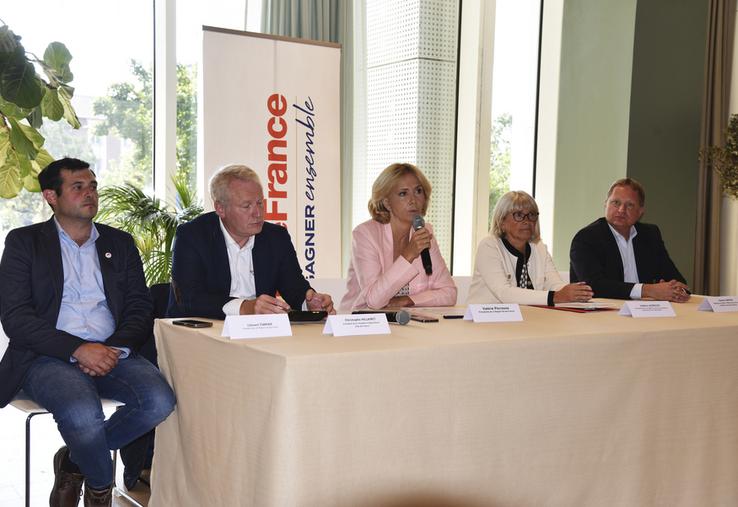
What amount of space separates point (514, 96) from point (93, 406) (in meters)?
4.94

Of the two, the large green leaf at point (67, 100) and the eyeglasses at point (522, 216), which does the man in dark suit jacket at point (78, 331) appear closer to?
the large green leaf at point (67, 100)

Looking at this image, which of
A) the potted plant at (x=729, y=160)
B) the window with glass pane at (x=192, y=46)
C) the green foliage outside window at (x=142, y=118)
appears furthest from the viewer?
the potted plant at (x=729, y=160)

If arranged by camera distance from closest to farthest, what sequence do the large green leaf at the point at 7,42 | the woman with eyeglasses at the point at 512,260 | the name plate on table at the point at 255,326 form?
the name plate on table at the point at 255,326
the large green leaf at the point at 7,42
the woman with eyeglasses at the point at 512,260

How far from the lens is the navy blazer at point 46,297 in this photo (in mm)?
2529

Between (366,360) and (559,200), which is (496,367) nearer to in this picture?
(366,360)

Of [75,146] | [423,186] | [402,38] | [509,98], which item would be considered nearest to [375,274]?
[423,186]

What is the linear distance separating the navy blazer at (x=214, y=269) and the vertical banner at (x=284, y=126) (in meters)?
1.64

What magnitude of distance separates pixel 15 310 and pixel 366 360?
4.27 ft

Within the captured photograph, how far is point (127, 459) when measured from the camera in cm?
309

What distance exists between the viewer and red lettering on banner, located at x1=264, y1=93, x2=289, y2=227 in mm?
4680

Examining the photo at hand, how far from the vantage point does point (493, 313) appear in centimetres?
257

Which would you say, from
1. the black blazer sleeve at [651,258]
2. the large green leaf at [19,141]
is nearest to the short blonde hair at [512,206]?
the black blazer sleeve at [651,258]

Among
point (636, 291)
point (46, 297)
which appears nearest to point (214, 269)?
point (46, 297)

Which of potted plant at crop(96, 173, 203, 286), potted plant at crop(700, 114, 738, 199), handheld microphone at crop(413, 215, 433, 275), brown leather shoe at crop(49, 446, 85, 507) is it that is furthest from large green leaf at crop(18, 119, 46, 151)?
potted plant at crop(700, 114, 738, 199)
